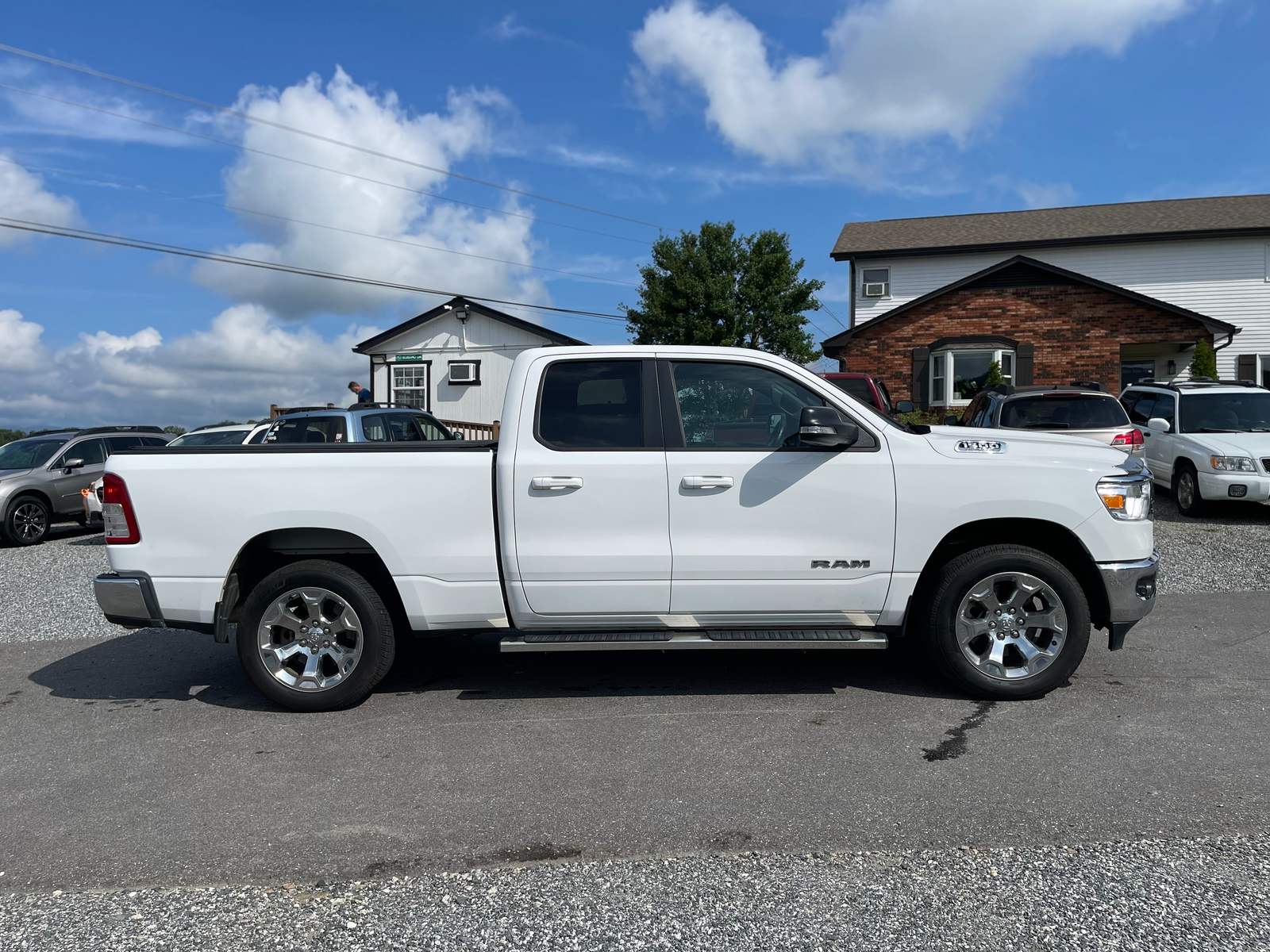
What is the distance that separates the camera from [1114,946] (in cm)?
274

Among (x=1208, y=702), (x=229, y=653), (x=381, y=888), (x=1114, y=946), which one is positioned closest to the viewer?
(x=1114, y=946)

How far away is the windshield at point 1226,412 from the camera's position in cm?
1318

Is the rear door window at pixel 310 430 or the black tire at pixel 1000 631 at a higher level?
the rear door window at pixel 310 430

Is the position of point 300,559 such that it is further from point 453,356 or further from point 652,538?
point 453,356

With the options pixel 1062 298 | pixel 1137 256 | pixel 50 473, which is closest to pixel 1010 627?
pixel 50 473

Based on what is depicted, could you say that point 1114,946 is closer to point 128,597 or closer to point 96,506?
point 128,597

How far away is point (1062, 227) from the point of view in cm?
2850

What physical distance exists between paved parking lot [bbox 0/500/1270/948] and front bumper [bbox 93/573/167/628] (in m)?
0.59

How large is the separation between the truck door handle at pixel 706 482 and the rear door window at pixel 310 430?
6.63 meters

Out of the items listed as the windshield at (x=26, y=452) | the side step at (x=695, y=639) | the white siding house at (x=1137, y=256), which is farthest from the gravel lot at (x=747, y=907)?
the white siding house at (x=1137, y=256)

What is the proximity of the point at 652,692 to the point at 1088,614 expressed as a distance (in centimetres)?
243

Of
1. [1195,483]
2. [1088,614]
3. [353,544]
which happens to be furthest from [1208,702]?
[1195,483]

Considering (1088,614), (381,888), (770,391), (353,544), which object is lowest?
(381,888)

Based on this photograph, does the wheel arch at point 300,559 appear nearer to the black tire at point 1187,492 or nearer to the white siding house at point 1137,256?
the black tire at point 1187,492
